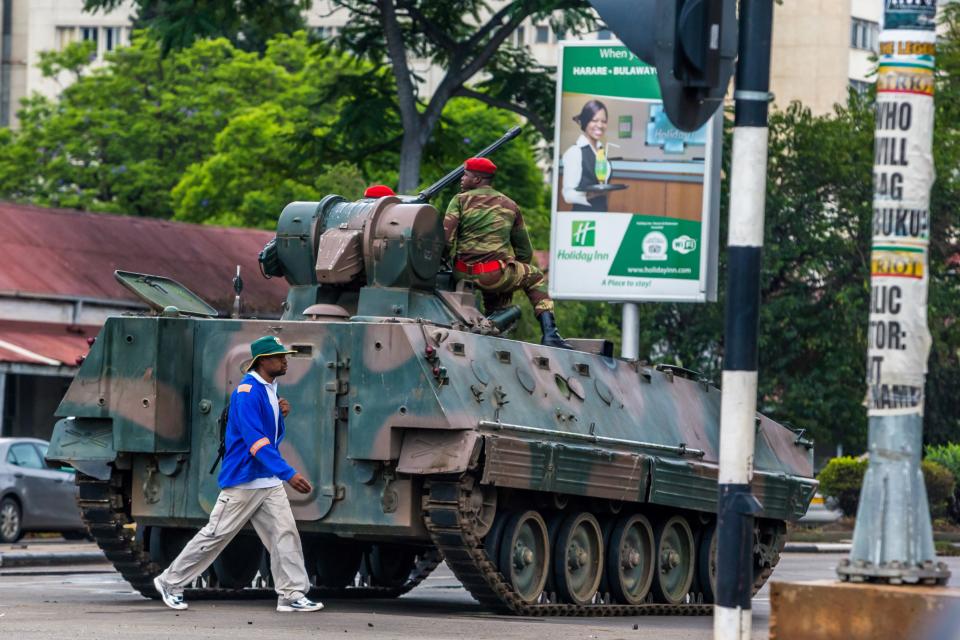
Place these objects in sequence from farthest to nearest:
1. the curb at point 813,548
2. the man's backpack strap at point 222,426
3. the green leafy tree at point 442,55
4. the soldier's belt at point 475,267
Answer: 1. the green leafy tree at point 442,55
2. the curb at point 813,548
3. the soldier's belt at point 475,267
4. the man's backpack strap at point 222,426

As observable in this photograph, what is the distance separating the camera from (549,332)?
1723cm

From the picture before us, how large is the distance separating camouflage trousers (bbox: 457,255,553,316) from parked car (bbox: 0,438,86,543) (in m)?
11.3

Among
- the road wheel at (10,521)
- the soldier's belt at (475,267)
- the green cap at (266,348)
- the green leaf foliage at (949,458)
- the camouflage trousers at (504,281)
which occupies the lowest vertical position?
the road wheel at (10,521)

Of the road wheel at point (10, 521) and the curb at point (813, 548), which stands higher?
the road wheel at point (10, 521)

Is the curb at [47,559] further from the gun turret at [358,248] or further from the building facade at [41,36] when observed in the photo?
the building facade at [41,36]

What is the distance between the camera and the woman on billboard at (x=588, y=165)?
24.9 metres

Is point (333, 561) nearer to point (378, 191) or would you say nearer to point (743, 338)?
point (378, 191)

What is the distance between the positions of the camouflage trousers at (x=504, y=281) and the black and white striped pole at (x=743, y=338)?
820cm

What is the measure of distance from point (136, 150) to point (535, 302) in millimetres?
47907

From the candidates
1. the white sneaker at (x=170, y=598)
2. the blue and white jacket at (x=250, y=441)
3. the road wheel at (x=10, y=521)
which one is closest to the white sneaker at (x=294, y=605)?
the white sneaker at (x=170, y=598)

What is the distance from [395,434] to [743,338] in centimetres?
618

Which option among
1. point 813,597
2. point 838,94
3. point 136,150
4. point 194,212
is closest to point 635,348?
point 813,597

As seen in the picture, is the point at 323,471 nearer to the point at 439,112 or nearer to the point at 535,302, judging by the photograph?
the point at 535,302

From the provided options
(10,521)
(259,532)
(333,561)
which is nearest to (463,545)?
(259,532)
